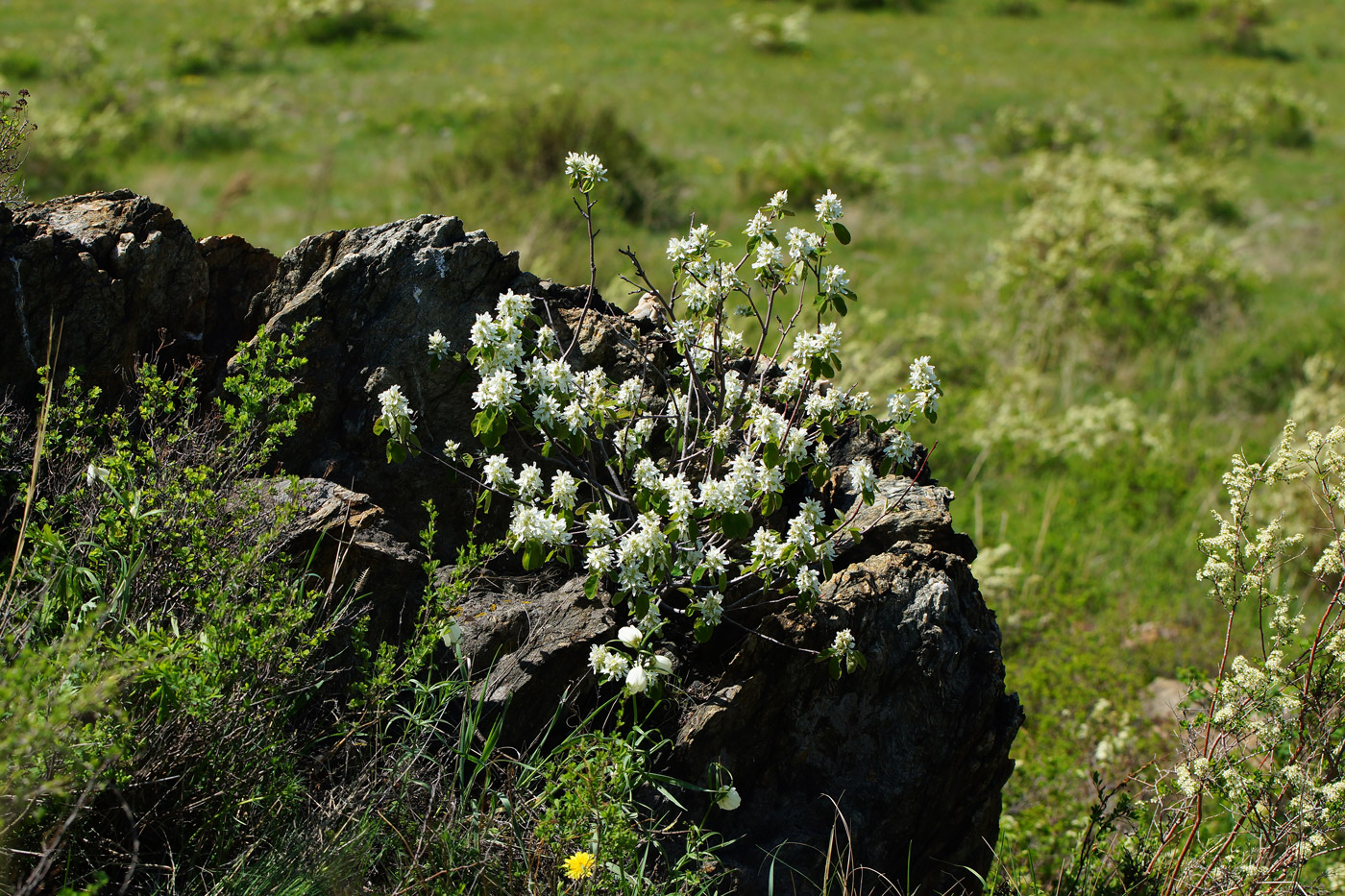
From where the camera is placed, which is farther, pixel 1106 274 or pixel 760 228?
pixel 1106 274

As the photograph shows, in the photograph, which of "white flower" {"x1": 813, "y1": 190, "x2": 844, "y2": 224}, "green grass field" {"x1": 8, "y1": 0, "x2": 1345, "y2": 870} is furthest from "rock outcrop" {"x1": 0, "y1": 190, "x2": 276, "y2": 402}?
"green grass field" {"x1": 8, "y1": 0, "x2": 1345, "y2": 870}

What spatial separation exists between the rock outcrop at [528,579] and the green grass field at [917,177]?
1144 mm

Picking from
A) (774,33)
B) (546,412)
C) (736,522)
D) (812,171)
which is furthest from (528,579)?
(774,33)

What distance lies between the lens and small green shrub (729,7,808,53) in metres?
21.0

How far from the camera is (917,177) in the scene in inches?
595

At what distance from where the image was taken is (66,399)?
300 cm

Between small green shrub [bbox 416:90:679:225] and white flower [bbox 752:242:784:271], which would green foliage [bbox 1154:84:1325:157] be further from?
white flower [bbox 752:242:784:271]

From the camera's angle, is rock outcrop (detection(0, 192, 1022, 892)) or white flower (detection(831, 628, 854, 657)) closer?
white flower (detection(831, 628, 854, 657))

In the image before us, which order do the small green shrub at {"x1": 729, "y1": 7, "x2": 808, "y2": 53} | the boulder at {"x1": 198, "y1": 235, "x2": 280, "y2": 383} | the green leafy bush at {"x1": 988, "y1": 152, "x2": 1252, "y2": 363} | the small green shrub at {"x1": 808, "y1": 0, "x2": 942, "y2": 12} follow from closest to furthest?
the boulder at {"x1": 198, "y1": 235, "x2": 280, "y2": 383} < the green leafy bush at {"x1": 988, "y1": 152, "x2": 1252, "y2": 363} < the small green shrub at {"x1": 729, "y1": 7, "x2": 808, "y2": 53} < the small green shrub at {"x1": 808, "y1": 0, "x2": 942, "y2": 12}

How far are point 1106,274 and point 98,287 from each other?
379 inches

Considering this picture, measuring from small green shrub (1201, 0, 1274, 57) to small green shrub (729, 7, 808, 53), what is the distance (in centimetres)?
1068

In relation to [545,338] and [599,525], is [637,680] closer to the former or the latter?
[599,525]

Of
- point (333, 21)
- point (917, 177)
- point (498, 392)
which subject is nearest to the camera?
point (498, 392)

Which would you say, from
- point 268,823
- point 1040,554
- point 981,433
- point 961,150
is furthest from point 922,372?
point 961,150
